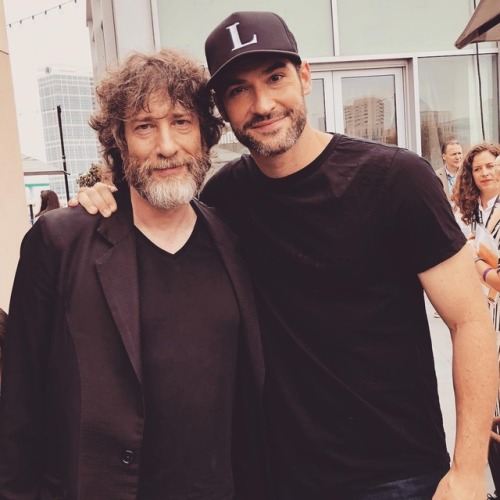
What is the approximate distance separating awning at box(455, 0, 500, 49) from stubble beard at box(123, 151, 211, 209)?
74.9 inches

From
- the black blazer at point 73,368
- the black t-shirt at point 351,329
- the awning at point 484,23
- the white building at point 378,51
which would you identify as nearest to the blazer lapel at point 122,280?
the black blazer at point 73,368

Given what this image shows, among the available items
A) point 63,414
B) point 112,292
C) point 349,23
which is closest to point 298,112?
point 112,292

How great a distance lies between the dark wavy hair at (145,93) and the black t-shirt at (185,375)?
0.43m

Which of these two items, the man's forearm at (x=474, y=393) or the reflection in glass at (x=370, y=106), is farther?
the reflection in glass at (x=370, y=106)

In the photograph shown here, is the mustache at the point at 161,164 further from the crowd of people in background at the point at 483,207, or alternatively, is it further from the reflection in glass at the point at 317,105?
the reflection in glass at the point at 317,105

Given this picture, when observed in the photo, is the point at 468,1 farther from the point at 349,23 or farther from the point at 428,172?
the point at 428,172

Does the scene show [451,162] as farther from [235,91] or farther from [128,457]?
[128,457]

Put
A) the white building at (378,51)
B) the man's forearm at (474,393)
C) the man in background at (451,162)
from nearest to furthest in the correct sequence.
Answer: the man's forearm at (474,393), the man in background at (451,162), the white building at (378,51)

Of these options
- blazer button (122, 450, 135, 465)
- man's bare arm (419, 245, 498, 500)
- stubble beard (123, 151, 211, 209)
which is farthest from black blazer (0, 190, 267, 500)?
man's bare arm (419, 245, 498, 500)

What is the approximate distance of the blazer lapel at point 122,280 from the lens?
1681 mm

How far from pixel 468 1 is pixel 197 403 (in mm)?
7590

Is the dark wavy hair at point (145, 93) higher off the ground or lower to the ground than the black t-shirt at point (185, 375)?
higher

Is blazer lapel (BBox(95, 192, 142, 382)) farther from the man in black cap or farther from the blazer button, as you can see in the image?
the blazer button

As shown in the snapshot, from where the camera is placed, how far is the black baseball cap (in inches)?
71.1
